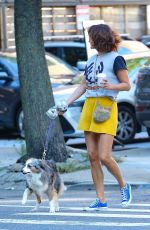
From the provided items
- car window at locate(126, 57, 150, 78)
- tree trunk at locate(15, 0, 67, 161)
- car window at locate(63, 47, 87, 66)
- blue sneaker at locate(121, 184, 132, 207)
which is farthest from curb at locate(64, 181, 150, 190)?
car window at locate(63, 47, 87, 66)

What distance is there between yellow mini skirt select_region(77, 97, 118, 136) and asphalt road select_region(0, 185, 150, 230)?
857 mm

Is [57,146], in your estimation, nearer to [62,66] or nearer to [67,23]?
[62,66]

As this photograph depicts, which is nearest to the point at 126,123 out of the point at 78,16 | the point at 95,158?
the point at 95,158

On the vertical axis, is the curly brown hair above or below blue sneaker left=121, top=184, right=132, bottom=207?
above

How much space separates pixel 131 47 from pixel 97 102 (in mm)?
11371

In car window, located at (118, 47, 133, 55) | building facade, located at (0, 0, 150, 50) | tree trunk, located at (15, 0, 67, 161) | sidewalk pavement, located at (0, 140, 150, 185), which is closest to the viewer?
sidewalk pavement, located at (0, 140, 150, 185)

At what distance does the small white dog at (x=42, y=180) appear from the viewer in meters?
8.27

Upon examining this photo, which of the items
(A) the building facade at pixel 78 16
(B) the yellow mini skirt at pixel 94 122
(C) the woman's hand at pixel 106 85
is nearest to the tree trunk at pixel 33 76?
(B) the yellow mini skirt at pixel 94 122

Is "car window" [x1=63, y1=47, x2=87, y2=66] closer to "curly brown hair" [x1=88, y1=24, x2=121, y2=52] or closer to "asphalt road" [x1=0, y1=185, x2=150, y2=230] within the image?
"asphalt road" [x1=0, y1=185, x2=150, y2=230]

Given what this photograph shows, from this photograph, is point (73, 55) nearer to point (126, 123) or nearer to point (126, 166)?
point (126, 123)

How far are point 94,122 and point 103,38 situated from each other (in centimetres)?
85

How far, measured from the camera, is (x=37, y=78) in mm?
11859

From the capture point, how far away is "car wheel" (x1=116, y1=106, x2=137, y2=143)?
1527cm

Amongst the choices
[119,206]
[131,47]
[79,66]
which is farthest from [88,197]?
[131,47]
